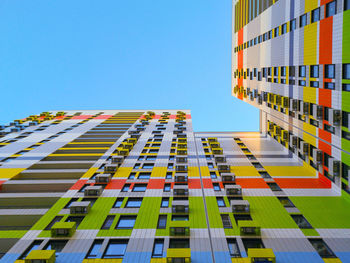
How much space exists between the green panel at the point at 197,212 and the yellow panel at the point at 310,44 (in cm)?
1844

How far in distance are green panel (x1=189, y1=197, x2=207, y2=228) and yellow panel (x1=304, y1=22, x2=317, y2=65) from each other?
18437 mm

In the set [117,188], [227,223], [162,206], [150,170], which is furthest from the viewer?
[150,170]

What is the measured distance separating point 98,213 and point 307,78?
25.6 metres

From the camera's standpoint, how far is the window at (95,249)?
19333 mm

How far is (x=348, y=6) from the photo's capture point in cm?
2169

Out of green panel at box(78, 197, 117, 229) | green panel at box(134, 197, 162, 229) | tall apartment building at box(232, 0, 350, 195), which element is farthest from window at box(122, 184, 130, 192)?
tall apartment building at box(232, 0, 350, 195)

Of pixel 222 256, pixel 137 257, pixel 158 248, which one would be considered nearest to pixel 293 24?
pixel 222 256

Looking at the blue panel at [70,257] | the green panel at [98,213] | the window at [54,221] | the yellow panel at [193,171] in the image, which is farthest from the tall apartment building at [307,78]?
the window at [54,221]

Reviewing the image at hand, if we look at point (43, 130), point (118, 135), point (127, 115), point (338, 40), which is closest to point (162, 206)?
point (338, 40)

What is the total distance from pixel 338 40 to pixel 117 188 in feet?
82.4

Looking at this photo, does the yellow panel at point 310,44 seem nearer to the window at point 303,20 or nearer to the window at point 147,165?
the window at point 303,20

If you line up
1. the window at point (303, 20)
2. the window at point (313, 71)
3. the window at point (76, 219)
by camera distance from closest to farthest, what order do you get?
the window at point (76, 219) < the window at point (313, 71) < the window at point (303, 20)

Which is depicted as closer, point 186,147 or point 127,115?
point 186,147

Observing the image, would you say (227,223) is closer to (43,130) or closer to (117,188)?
(117,188)
